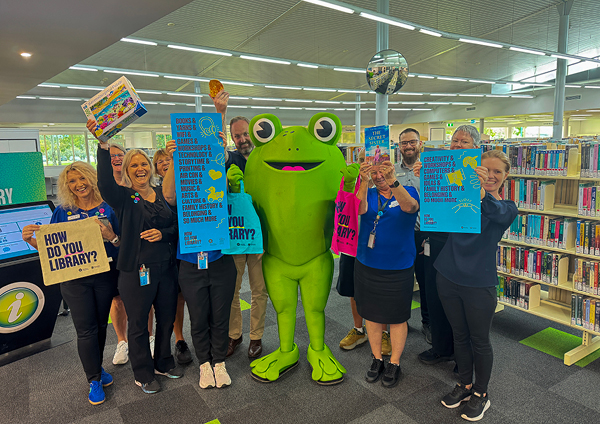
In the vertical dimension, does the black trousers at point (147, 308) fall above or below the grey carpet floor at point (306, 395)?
above

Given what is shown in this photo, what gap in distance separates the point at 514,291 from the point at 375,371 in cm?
154

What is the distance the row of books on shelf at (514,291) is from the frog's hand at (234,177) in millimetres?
Result: 2409

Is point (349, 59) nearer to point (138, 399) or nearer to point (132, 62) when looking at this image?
point (132, 62)

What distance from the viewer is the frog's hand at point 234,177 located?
231cm

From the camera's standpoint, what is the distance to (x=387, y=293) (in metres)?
2.35

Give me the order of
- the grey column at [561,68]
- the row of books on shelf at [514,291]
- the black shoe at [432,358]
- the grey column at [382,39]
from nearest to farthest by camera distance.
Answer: the black shoe at [432,358]
the row of books on shelf at [514,291]
the grey column at [382,39]
the grey column at [561,68]

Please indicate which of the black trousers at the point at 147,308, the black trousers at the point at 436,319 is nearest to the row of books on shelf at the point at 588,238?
the black trousers at the point at 436,319

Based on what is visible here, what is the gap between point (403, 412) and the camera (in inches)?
87.7

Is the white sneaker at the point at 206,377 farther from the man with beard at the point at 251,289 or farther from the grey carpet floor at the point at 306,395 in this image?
the man with beard at the point at 251,289

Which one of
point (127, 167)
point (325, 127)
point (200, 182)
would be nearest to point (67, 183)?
point (127, 167)

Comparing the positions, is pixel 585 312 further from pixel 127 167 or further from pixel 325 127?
pixel 127 167

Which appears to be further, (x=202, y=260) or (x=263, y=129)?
(x=263, y=129)

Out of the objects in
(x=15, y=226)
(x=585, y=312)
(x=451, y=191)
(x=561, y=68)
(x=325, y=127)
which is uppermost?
(x=561, y=68)

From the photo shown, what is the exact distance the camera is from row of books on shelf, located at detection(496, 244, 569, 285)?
9.72 feet
